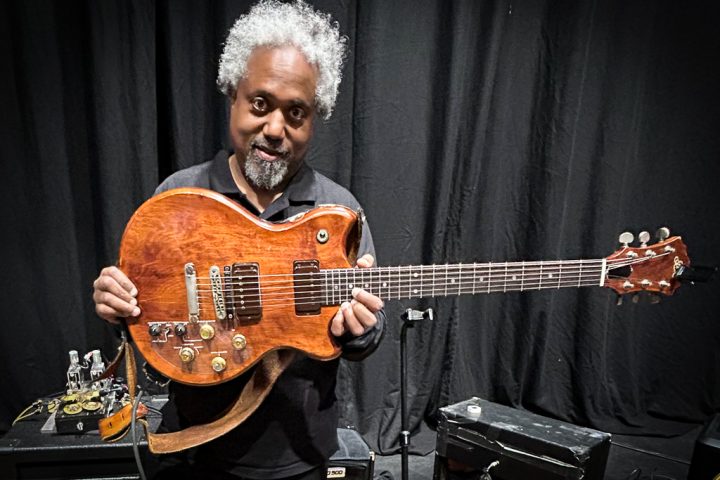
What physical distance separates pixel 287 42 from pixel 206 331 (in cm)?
74

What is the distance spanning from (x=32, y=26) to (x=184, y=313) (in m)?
1.72

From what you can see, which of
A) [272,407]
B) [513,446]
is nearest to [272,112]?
[272,407]

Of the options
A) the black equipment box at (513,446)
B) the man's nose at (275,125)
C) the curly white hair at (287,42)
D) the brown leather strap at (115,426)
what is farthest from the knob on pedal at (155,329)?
the black equipment box at (513,446)

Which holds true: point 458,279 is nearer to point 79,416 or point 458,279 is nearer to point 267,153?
point 267,153

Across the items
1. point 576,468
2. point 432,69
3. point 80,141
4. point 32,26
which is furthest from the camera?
point 432,69

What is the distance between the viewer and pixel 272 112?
1.16 metres

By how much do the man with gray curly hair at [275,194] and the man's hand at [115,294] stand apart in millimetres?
213

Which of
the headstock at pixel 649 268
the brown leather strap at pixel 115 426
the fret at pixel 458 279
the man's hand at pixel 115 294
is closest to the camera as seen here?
the man's hand at pixel 115 294

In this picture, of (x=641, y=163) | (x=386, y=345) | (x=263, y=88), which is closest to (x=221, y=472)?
(x=263, y=88)

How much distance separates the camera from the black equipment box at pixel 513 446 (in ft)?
5.86

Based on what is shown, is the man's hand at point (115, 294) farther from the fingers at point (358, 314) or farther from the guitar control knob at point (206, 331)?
the fingers at point (358, 314)

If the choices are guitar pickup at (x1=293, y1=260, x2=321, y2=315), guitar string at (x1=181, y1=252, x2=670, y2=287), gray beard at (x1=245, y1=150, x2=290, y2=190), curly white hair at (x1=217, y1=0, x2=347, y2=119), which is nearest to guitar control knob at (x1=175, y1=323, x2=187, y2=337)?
guitar string at (x1=181, y1=252, x2=670, y2=287)

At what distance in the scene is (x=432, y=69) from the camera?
2367mm

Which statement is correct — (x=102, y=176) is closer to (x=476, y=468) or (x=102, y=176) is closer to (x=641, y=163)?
(x=476, y=468)
